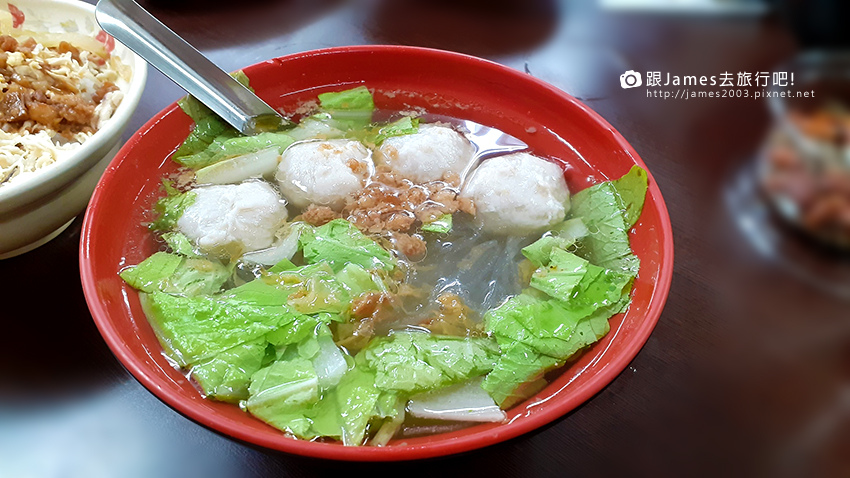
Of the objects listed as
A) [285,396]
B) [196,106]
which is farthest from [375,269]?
[196,106]

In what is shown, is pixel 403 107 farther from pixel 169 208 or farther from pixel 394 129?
pixel 169 208

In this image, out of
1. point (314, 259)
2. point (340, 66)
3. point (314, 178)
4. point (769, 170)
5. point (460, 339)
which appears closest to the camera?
point (460, 339)

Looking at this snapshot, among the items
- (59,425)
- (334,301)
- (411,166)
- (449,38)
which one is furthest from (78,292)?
(449,38)

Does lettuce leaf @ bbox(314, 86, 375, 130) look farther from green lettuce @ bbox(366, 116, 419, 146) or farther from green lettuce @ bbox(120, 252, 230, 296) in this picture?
green lettuce @ bbox(120, 252, 230, 296)

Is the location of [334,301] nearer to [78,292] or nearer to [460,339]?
[460,339]

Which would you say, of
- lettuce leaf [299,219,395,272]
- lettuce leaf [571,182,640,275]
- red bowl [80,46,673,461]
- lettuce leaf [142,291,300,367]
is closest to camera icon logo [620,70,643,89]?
red bowl [80,46,673,461]

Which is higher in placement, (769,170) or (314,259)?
(769,170)

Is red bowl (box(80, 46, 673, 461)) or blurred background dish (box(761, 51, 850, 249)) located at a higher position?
blurred background dish (box(761, 51, 850, 249))

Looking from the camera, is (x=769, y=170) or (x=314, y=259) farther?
(x=769, y=170)
